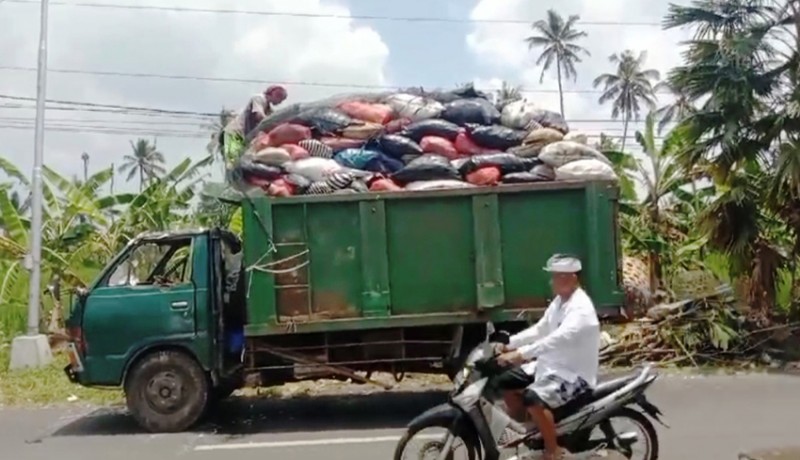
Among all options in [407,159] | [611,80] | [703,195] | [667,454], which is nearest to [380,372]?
[407,159]

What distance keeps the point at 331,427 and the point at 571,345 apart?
4.01 metres

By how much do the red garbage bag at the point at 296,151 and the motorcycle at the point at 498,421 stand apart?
3660 millimetres

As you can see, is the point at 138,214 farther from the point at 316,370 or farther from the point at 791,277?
the point at 791,277

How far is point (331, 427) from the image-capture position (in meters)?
9.59

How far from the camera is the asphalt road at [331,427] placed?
8.32m

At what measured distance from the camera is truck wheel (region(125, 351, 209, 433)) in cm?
938

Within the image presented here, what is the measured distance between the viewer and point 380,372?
990 centimetres

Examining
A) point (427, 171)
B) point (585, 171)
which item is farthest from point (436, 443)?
point (585, 171)

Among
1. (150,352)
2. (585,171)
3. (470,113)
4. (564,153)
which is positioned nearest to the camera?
(585,171)

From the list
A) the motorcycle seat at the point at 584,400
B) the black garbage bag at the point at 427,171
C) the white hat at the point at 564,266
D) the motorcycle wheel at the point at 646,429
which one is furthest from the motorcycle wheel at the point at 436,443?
the black garbage bag at the point at 427,171

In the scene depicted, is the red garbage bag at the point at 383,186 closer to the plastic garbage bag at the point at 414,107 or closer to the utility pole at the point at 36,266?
the plastic garbage bag at the point at 414,107

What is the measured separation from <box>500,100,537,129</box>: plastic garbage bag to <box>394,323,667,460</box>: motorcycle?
379 cm

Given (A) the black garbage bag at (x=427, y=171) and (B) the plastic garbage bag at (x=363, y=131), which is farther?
(B) the plastic garbage bag at (x=363, y=131)

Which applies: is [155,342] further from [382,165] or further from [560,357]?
[560,357]
